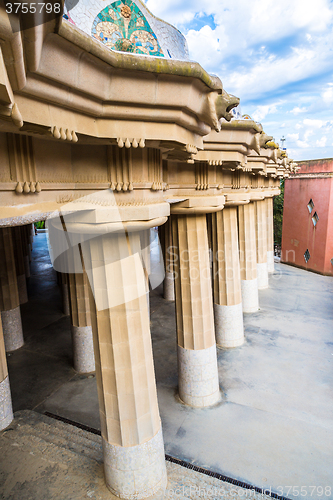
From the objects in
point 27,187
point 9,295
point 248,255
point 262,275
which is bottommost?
point 262,275

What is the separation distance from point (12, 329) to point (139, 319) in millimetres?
11678

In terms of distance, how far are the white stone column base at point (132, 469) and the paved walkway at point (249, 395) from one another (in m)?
2.46

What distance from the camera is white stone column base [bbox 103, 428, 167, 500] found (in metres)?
6.70

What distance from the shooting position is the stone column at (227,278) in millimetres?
13970

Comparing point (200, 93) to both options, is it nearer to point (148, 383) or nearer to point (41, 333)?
point (148, 383)

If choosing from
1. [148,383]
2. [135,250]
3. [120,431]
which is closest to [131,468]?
[120,431]

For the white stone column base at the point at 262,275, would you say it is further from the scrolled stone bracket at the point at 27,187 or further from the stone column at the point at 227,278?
the scrolled stone bracket at the point at 27,187

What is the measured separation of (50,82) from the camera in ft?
12.9

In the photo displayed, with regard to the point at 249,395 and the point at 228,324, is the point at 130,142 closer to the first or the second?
the point at 249,395

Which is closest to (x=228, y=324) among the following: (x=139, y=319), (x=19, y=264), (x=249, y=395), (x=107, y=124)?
(x=249, y=395)

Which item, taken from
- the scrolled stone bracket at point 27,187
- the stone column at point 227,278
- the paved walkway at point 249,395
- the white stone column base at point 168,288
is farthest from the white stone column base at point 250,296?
the scrolled stone bracket at point 27,187

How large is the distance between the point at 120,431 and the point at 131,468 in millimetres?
828

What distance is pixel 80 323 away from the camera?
12.7 m

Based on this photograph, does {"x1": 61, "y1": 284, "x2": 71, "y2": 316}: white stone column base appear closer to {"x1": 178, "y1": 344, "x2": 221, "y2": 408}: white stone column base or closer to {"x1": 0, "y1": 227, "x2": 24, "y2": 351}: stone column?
{"x1": 0, "y1": 227, "x2": 24, "y2": 351}: stone column
